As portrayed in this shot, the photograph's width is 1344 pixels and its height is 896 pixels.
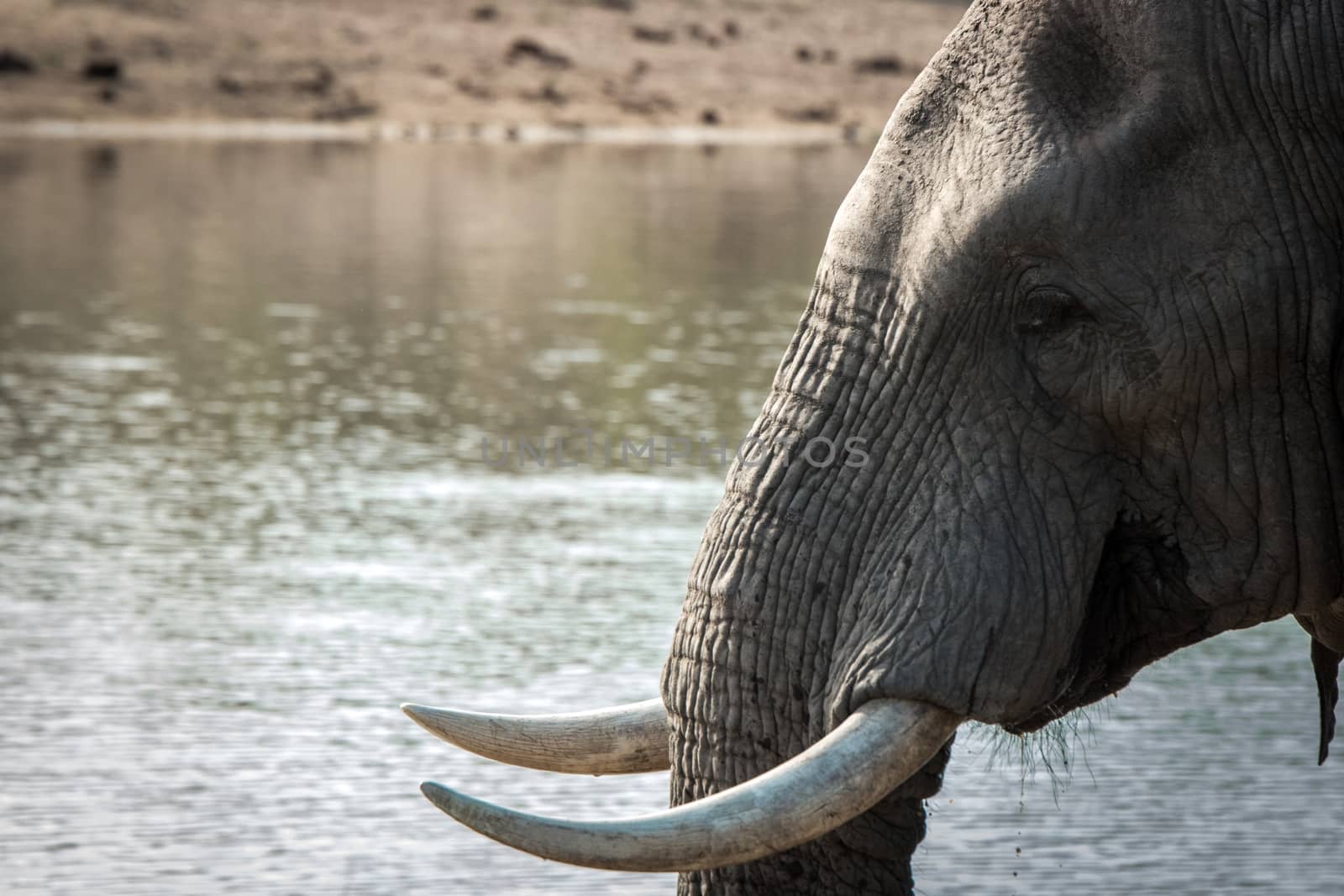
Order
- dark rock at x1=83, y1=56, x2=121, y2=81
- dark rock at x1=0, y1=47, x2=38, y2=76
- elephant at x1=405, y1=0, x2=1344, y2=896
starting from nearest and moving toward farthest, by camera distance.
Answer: elephant at x1=405, y1=0, x2=1344, y2=896 < dark rock at x1=0, y1=47, x2=38, y2=76 < dark rock at x1=83, y1=56, x2=121, y2=81

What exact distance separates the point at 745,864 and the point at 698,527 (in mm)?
4714

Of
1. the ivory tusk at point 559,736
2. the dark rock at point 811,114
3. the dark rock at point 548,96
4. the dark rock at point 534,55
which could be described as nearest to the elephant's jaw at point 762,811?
the ivory tusk at point 559,736

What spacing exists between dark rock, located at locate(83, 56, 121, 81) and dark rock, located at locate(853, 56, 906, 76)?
38.0 ft

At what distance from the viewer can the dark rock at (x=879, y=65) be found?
1262 inches

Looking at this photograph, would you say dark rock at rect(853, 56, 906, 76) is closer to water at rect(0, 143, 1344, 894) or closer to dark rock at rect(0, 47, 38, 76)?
dark rock at rect(0, 47, 38, 76)

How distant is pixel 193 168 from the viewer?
21703 millimetres

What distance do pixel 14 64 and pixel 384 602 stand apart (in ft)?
66.5

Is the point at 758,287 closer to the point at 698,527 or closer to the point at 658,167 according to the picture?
the point at 698,527

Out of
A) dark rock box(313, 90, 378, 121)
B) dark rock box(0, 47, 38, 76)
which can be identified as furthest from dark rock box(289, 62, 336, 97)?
dark rock box(0, 47, 38, 76)

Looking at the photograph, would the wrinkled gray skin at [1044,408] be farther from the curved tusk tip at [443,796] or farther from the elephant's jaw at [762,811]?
the curved tusk tip at [443,796]

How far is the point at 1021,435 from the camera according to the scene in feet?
7.48

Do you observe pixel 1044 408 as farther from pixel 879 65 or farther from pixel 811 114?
pixel 879 65

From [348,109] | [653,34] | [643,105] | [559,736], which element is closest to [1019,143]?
[559,736]

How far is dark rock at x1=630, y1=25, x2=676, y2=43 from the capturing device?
30750mm
